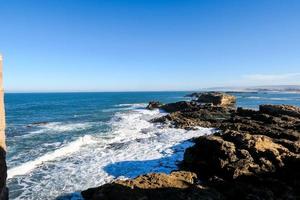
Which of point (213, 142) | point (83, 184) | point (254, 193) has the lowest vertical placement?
point (83, 184)

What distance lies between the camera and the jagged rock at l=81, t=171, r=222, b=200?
944cm

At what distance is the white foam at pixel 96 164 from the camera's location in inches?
542

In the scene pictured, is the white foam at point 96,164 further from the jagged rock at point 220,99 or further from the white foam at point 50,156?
the jagged rock at point 220,99

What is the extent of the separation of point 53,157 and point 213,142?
1046 cm

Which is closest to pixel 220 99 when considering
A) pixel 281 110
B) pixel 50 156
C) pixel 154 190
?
pixel 281 110

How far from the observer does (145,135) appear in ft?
85.9

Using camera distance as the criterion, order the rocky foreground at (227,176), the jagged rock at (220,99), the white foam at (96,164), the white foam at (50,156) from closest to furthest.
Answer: the rocky foreground at (227,176) < the white foam at (96,164) < the white foam at (50,156) < the jagged rock at (220,99)

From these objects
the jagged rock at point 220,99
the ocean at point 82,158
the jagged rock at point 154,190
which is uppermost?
the jagged rock at point 220,99

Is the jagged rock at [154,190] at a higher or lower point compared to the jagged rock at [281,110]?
lower

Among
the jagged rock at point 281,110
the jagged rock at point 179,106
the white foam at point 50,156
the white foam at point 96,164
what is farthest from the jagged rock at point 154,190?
the jagged rock at point 179,106

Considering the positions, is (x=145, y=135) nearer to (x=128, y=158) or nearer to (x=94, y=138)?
(x=94, y=138)

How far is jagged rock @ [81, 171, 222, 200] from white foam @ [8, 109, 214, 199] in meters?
3.36

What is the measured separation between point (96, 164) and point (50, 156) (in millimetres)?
3990

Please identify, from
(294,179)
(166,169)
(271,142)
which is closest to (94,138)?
(166,169)
